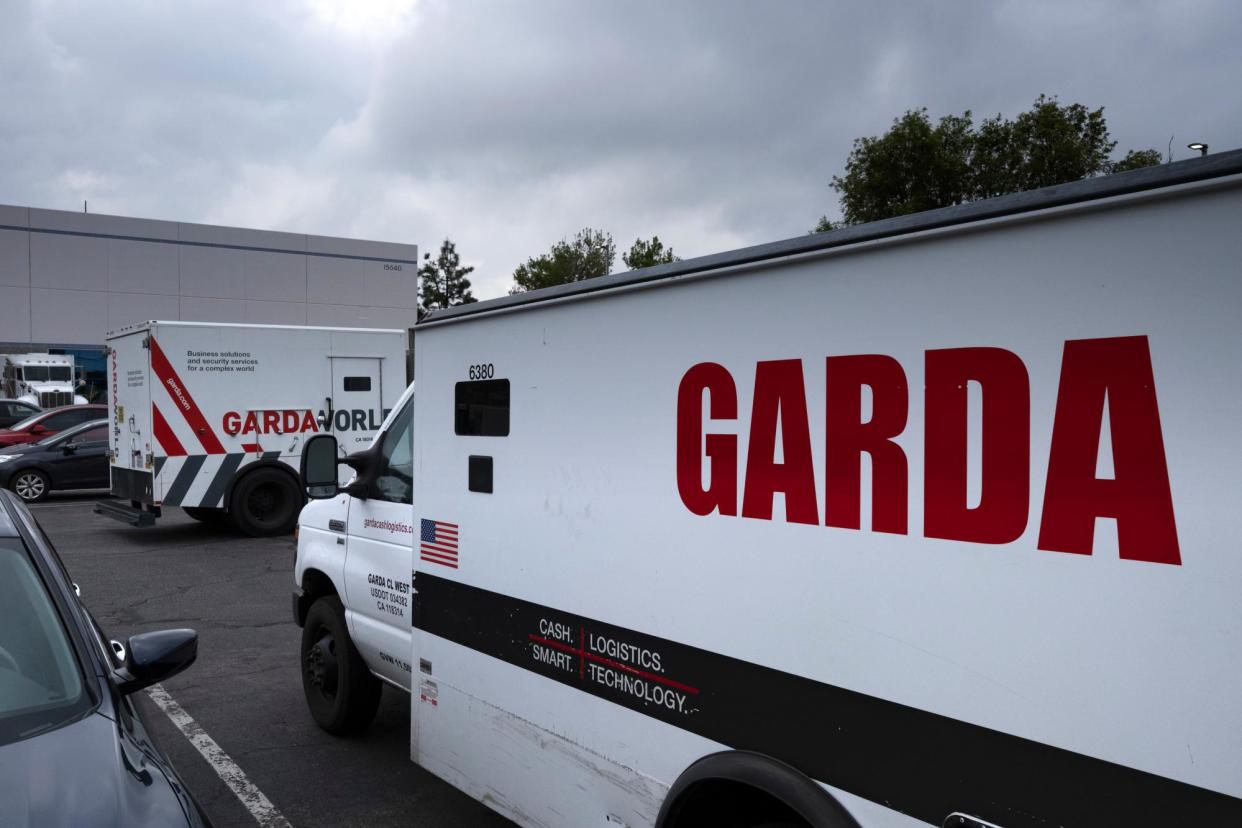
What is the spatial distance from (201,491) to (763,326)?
1164 cm

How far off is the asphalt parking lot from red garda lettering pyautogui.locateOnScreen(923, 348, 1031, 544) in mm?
3028

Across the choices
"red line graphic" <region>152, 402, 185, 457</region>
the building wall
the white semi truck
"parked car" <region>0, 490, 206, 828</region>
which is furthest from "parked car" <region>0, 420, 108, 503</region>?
the building wall

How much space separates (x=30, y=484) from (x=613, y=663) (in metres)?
16.5

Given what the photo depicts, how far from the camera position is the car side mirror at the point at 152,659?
3160mm

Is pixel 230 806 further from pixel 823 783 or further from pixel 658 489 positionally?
pixel 823 783

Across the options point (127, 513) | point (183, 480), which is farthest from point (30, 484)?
point (183, 480)

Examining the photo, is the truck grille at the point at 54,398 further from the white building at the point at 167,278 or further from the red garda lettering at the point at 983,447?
the red garda lettering at the point at 983,447

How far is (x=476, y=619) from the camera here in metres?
3.80

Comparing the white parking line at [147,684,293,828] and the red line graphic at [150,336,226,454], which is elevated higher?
the red line graphic at [150,336,226,454]

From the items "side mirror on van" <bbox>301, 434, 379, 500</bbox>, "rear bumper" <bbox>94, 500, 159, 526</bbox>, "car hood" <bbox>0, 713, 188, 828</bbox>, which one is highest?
"side mirror on van" <bbox>301, 434, 379, 500</bbox>

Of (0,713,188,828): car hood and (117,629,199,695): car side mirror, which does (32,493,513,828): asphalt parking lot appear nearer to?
(117,629,199,695): car side mirror

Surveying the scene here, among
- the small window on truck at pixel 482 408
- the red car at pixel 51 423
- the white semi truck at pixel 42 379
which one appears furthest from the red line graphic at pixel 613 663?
the white semi truck at pixel 42 379

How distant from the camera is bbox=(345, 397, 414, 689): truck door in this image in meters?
4.61

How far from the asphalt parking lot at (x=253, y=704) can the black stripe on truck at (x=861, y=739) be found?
175 centimetres
